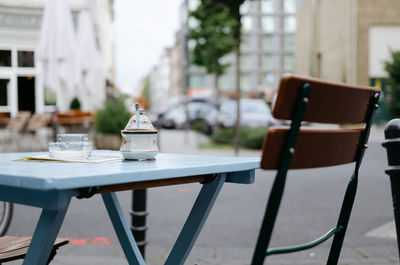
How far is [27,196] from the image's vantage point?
191 centimetres

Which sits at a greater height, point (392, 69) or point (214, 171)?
point (392, 69)

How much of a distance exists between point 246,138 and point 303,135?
15.8m

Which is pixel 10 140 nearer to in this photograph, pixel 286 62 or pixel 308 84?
pixel 308 84

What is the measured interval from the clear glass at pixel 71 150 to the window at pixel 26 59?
20763mm

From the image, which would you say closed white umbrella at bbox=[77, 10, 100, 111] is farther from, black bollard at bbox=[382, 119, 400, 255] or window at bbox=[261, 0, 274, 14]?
window at bbox=[261, 0, 274, 14]

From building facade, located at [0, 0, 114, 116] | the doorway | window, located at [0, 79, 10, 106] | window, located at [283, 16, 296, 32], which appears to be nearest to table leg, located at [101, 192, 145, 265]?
building facade, located at [0, 0, 114, 116]

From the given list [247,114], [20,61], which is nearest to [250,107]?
[247,114]

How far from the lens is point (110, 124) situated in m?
14.8

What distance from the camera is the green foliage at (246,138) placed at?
1688 cm

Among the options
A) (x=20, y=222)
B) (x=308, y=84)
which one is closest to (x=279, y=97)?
(x=308, y=84)

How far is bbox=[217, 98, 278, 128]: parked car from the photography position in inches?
853

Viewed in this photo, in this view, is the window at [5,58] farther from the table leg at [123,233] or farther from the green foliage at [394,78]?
the table leg at [123,233]

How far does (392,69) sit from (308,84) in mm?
27341

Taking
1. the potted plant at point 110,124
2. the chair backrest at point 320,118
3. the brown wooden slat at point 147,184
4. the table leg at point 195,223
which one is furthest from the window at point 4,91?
the chair backrest at point 320,118
